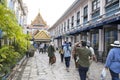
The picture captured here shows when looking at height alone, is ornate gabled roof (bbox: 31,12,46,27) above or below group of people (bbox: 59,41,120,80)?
above

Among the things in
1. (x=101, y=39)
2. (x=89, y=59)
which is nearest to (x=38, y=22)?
(x=101, y=39)

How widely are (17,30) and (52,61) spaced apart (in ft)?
26.1

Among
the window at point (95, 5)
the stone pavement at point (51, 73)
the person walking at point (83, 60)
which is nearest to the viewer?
the person walking at point (83, 60)

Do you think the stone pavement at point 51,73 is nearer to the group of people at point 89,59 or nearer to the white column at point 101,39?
the group of people at point 89,59

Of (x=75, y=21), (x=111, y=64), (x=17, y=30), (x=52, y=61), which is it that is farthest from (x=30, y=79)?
(x=75, y=21)

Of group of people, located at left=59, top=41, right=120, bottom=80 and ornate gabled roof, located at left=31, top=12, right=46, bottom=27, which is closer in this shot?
group of people, located at left=59, top=41, right=120, bottom=80

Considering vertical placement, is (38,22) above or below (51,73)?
above

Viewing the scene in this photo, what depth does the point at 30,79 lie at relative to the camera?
37.1 ft

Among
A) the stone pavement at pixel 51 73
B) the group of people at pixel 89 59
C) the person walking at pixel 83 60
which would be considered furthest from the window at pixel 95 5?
the person walking at pixel 83 60

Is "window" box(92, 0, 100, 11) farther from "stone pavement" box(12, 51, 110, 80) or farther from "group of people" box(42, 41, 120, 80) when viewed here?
"group of people" box(42, 41, 120, 80)

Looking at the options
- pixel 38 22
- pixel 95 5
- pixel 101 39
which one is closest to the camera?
pixel 101 39

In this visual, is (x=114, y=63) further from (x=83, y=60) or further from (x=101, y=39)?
(x=101, y=39)

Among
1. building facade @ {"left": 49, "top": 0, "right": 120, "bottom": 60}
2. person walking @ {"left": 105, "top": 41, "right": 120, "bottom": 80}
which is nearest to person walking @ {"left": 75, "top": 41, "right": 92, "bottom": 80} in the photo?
person walking @ {"left": 105, "top": 41, "right": 120, "bottom": 80}

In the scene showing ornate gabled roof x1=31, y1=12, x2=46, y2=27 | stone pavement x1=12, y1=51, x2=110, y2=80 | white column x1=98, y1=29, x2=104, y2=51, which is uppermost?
ornate gabled roof x1=31, y1=12, x2=46, y2=27
